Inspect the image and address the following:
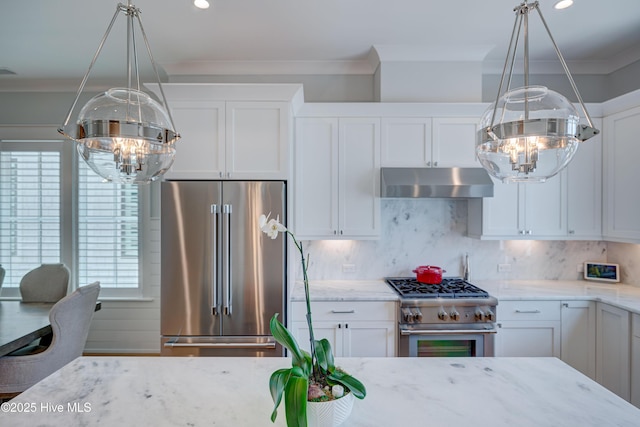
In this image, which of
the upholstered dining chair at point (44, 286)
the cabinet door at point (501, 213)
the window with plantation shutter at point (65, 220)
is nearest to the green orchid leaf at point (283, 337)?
the cabinet door at point (501, 213)

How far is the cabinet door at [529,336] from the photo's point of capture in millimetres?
2633

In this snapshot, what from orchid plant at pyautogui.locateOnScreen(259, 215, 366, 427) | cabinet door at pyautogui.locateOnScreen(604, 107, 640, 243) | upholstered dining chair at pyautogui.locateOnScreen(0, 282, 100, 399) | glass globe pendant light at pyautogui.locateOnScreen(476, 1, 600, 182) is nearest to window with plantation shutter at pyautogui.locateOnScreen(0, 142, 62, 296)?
upholstered dining chair at pyautogui.locateOnScreen(0, 282, 100, 399)

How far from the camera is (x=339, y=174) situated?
291 centimetres

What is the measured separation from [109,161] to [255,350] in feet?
5.87

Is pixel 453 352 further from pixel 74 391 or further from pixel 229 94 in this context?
pixel 229 94

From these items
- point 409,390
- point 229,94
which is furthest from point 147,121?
point 229,94

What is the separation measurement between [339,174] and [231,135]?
3.13 ft

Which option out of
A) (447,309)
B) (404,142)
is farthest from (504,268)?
(404,142)

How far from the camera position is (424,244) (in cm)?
321

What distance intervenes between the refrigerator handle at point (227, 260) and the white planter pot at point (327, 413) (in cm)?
164

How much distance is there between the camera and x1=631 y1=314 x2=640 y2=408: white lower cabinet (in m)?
2.28

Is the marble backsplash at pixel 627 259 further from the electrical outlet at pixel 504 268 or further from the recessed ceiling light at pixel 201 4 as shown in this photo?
the recessed ceiling light at pixel 201 4

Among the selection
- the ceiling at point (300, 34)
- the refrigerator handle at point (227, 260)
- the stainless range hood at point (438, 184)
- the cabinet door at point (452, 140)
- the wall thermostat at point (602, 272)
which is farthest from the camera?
the wall thermostat at point (602, 272)

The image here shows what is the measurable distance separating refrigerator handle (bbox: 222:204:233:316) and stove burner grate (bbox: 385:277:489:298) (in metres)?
1.34
